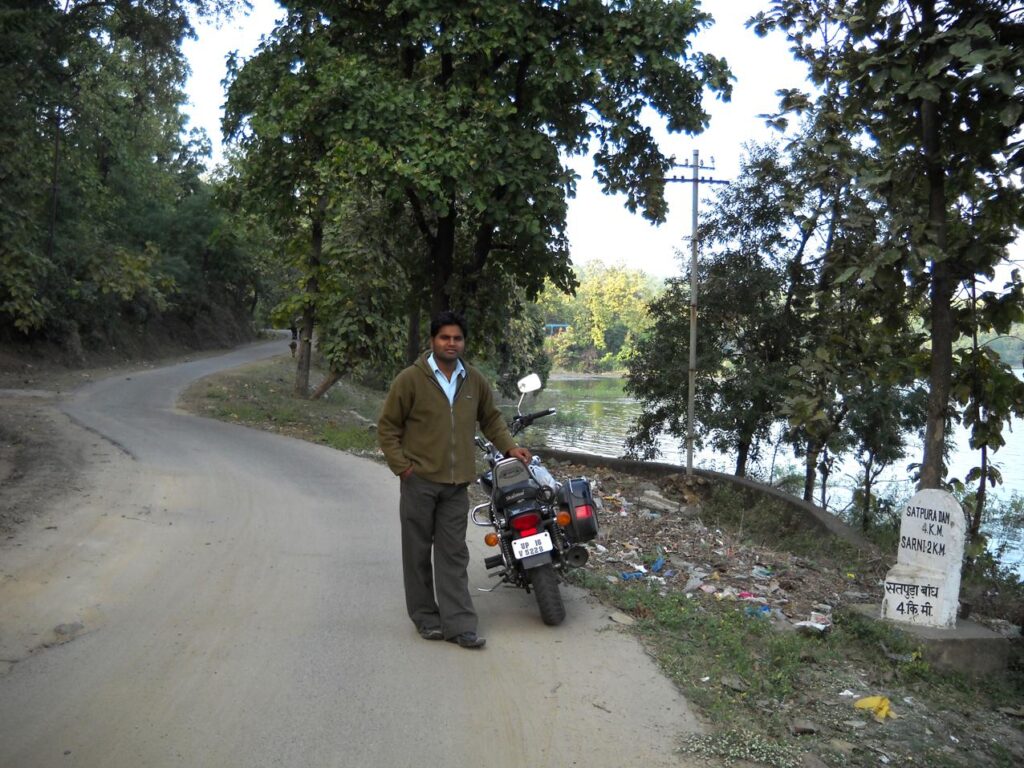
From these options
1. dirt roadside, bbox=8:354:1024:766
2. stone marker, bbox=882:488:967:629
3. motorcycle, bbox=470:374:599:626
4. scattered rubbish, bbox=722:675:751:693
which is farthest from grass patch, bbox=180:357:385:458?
scattered rubbish, bbox=722:675:751:693

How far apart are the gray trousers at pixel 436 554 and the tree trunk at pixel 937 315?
3.64m

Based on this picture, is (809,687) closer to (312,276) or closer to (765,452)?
Answer: (765,452)

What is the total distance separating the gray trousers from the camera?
5625 mm

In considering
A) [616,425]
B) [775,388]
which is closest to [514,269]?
[775,388]

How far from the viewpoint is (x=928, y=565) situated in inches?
251

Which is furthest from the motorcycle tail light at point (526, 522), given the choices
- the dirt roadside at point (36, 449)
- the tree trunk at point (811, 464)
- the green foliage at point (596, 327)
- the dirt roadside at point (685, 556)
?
the green foliage at point (596, 327)

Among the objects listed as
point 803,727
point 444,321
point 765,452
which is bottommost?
point 765,452

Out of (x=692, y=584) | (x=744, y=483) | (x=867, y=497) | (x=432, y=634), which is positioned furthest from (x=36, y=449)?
(x=867, y=497)

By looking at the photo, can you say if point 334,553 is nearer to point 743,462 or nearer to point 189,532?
point 189,532

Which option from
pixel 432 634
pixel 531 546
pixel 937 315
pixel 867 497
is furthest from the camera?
pixel 867 497

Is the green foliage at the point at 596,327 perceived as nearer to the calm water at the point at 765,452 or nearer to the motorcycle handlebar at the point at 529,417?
the calm water at the point at 765,452

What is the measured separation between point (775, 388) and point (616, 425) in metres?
17.1

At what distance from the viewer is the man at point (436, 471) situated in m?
5.61

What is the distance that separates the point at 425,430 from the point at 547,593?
1350mm
